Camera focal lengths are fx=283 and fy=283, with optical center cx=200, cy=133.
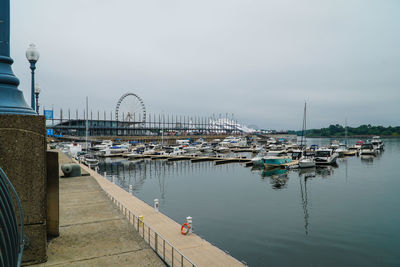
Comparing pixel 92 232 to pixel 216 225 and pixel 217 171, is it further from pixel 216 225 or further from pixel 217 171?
pixel 217 171

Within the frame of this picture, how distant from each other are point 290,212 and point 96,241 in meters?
23.8

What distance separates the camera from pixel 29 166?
6223mm

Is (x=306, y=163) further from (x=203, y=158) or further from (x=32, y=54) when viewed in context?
(x=32, y=54)

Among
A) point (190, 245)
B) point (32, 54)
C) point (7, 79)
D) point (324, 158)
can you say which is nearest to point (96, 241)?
point (7, 79)

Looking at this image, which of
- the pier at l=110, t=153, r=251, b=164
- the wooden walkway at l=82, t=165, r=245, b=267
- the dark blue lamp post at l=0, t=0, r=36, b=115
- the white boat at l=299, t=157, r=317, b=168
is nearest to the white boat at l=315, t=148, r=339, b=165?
the white boat at l=299, t=157, r=317, b=168

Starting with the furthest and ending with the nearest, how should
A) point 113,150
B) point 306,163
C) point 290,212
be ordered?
1. point 113,150
2. point 306,163
3. point 290,212

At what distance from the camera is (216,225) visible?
2311 cm

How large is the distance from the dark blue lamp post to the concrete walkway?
3.65 m

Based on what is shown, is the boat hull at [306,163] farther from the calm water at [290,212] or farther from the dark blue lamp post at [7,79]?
the dark blue lamp post at [7,79]

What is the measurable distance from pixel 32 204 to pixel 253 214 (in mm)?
23041

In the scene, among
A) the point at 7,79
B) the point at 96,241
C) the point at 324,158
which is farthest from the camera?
the point at 324,158

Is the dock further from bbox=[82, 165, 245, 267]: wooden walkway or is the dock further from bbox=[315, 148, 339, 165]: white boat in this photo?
bbox=[82, 165, 245, 267]: wooden walkway

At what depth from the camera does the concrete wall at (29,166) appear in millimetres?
6031

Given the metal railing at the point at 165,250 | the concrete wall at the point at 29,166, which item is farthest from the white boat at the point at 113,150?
the concrete wall at the point at 29,166
